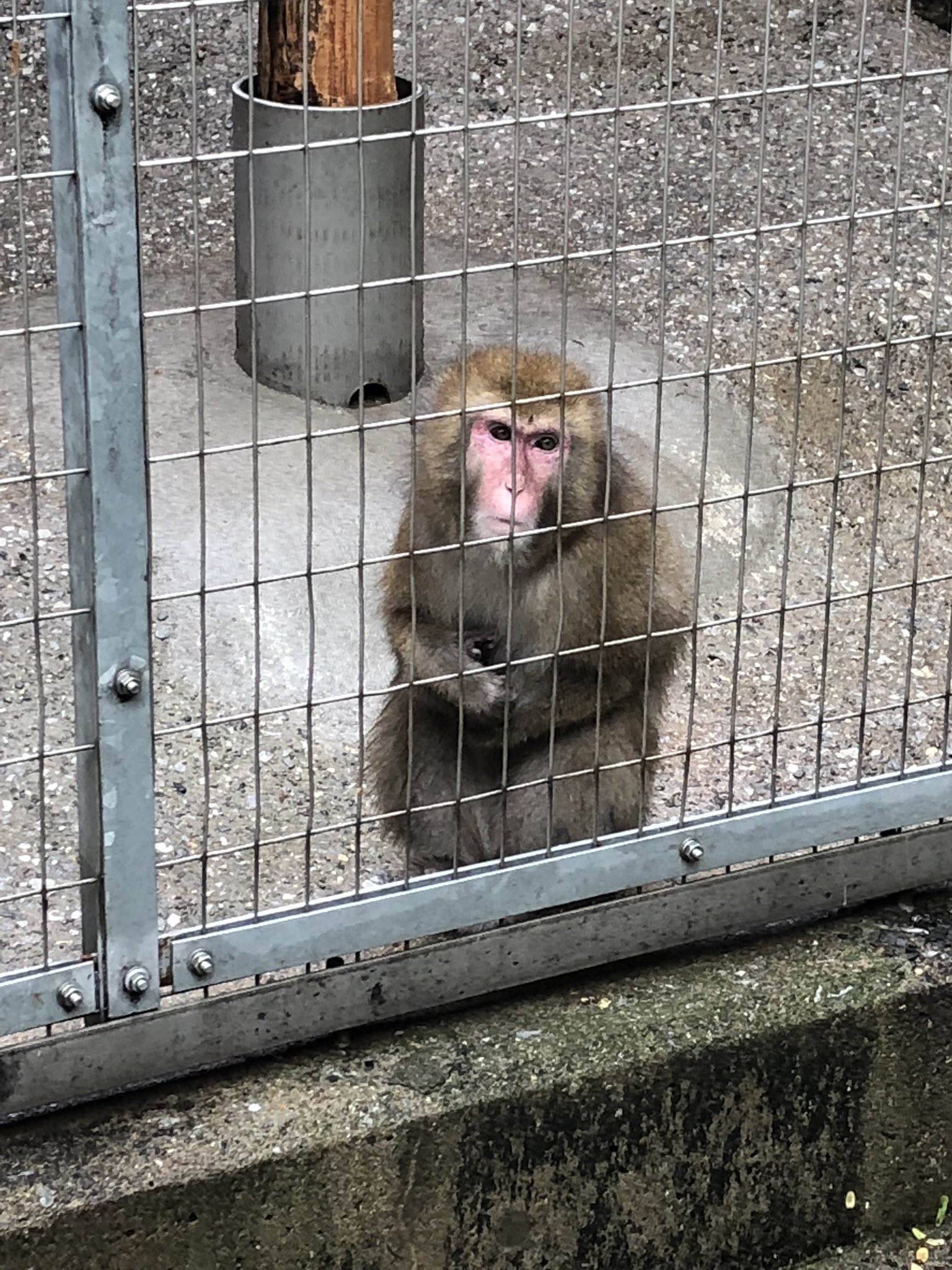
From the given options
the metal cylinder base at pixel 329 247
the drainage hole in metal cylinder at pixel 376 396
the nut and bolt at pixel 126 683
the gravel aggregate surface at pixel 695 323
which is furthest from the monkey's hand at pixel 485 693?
the drainage hole in metal cylinder at pixel 376 396

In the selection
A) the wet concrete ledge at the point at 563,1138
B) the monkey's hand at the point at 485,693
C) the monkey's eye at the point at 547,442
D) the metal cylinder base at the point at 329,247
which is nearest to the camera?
the wet concrete ledge at the point at 563,1138

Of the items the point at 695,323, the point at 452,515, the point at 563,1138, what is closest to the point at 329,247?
the point at 695,323

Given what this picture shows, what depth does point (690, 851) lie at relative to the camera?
3.43 meters

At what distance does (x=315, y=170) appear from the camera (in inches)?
235

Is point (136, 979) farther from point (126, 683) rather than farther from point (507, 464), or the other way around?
point (507, 464)

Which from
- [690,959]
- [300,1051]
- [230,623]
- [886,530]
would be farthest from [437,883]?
[886,530]

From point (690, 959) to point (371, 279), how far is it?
3043 mm

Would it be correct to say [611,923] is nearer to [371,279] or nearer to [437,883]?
[437,883]

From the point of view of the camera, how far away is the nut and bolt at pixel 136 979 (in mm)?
3027

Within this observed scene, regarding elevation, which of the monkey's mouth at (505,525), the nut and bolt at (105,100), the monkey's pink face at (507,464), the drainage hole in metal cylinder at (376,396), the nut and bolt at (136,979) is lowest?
the drainage hole in metal cylinder at (376,396)

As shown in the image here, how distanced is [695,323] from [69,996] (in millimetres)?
4128

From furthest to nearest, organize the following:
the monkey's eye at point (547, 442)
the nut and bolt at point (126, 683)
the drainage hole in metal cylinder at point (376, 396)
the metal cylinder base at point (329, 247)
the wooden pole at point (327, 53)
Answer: the drainage hole in metal cylinder at point (376, 396) → the metal cylinder base at point (329, 247) → the wooden pole at point (327, 53) → the monkey's eye at point (547, 442) → the nut and bolt at point (126, 683)

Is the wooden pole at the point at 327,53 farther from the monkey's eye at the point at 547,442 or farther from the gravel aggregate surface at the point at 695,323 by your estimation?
the monkey's eye at the point at 547,442

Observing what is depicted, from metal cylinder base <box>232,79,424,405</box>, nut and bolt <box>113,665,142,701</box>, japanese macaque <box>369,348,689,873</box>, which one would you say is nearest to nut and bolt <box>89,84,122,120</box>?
nut and bolt <box>113,665,142,701</box>
